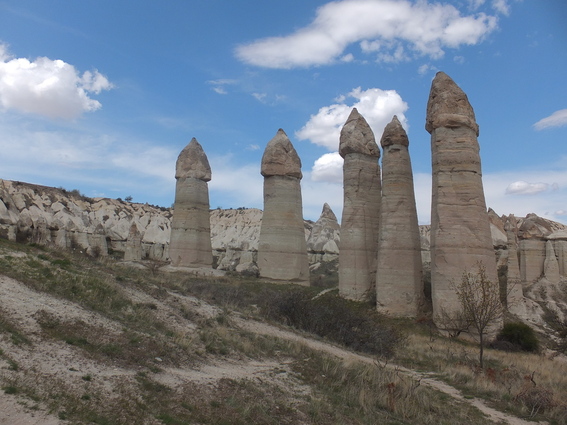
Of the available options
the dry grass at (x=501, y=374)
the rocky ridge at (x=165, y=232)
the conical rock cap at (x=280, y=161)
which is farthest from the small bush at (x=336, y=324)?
the conical rock cap at (x=280, y=161)

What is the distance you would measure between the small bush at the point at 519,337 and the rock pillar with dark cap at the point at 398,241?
3093mm

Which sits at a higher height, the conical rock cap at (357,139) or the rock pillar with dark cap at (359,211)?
the conical rock cap at (357,139)

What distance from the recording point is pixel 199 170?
29.7m

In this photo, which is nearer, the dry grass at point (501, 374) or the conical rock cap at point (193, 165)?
the dry grass at point (501, 374)

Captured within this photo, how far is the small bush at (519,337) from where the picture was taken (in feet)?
51.7

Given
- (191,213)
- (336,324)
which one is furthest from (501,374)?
(191,213)

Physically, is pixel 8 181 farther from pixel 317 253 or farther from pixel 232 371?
pixel 232 371

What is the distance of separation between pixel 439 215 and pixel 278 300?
607 cm

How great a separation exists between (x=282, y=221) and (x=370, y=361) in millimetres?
14233

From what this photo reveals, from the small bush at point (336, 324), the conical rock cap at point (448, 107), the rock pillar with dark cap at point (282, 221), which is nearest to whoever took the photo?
the small bush at point (336, 324)

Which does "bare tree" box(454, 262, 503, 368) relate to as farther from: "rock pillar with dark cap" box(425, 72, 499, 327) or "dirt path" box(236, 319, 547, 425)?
"dirt path" box(236, 319, 547, 425)

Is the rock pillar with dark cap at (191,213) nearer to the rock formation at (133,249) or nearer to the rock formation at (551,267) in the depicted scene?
the rock formation at (133,249)

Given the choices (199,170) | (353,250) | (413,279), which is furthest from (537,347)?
(199,170)

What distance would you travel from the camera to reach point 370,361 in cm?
1140
